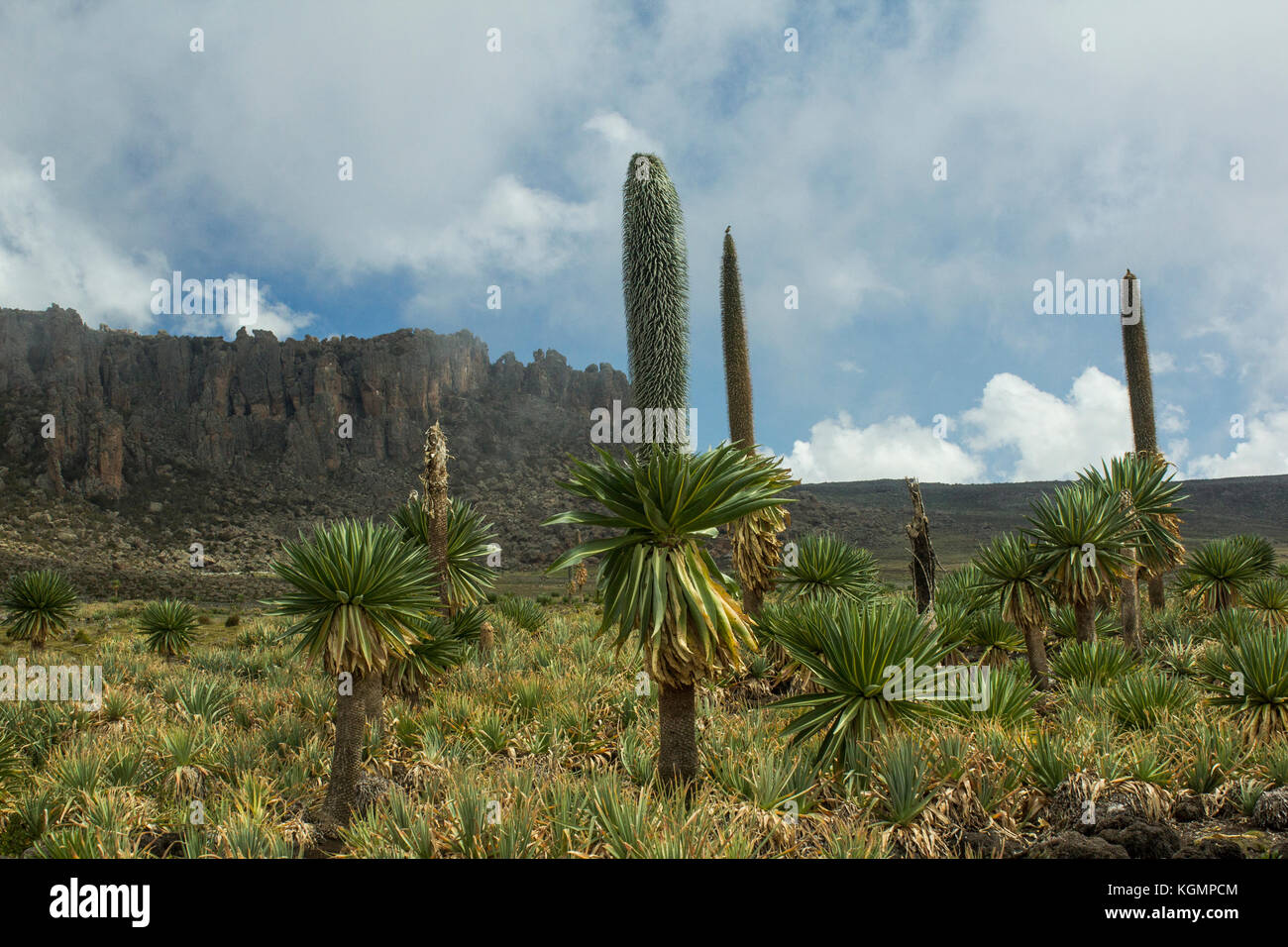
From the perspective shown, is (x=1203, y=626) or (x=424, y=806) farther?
(x=1203, y=626)

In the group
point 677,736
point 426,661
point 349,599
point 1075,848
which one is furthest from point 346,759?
point 1075,848

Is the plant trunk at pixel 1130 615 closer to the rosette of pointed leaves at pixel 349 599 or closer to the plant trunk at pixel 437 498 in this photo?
the plant trunk at pixel 437 498

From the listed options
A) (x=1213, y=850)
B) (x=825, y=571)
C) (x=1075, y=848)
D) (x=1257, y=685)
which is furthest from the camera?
(x=825, y=571)

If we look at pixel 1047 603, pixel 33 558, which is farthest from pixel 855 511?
pixel 33 558

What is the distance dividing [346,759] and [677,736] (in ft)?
13.2

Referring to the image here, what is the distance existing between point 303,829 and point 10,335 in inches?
4743

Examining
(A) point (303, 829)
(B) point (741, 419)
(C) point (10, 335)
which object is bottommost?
(A) point (303, 829)

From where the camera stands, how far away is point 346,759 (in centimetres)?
852

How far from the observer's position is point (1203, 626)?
1605 cm

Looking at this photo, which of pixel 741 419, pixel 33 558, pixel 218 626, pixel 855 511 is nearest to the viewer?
pixel 741 419

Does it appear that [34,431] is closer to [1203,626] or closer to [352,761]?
[352,761]

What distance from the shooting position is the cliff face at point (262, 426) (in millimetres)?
72938

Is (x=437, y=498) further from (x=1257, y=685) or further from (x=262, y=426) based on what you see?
(x=262, y=426)
